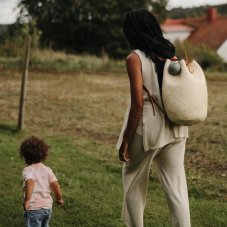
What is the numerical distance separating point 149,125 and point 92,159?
407 centimetres

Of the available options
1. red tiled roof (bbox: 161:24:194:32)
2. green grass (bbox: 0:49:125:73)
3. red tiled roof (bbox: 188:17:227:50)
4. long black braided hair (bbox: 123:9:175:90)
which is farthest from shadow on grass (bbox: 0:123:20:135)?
red tiled roof (bbox: 161:24:194:32)

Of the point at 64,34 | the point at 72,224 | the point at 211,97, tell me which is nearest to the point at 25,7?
the point at 64,34

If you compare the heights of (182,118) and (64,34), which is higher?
(182,118)

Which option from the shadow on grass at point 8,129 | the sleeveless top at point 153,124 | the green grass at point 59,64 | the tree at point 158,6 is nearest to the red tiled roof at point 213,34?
the tree at point 158,6

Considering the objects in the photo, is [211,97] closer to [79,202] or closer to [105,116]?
[105,116]

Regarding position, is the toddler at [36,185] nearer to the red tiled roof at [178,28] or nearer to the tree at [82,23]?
the tree at [82,23]

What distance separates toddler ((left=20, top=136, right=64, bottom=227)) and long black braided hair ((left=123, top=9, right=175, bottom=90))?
1021 mm

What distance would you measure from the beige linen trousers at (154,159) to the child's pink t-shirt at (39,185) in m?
0.62

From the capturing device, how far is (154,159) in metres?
4.17

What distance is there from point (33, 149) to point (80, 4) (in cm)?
4154

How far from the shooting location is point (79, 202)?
18.7 feet

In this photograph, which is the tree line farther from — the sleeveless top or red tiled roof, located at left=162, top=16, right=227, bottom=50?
the sleeveless top

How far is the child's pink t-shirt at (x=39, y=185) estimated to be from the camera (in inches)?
149

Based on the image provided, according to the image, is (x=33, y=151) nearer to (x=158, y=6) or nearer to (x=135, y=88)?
(x=135, y=88)
